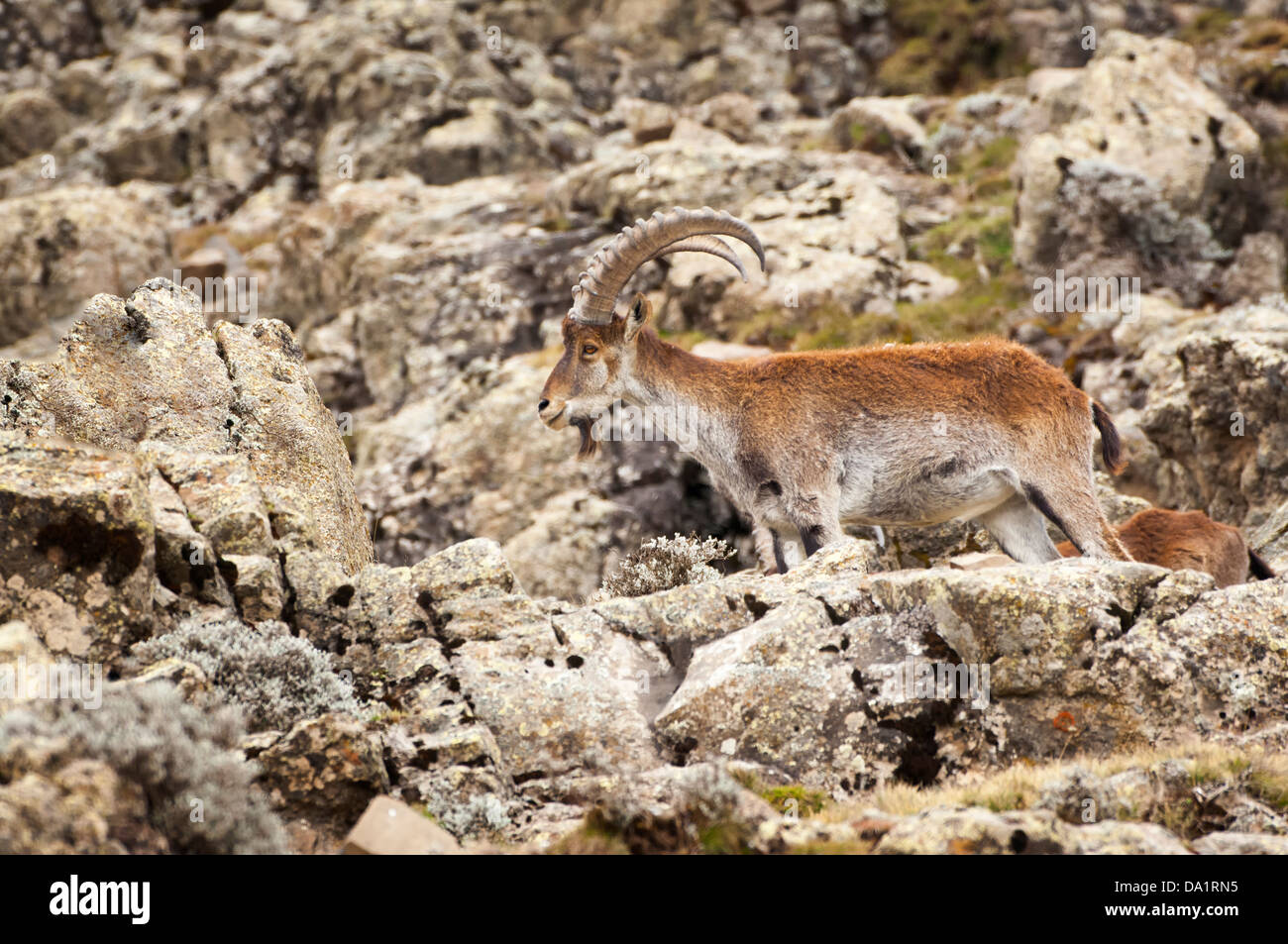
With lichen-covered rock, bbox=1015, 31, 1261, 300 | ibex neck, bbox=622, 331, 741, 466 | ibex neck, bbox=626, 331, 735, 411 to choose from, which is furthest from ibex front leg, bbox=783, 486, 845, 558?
lichen-covered rock, bbox=1015, 31, 1261, 300

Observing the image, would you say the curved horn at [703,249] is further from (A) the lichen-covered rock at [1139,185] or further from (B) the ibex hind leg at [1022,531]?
(A) the lichen-covered rock at [1139,185]

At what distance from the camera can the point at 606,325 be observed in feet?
41.6

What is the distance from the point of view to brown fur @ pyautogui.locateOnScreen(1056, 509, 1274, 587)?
11.5 meters

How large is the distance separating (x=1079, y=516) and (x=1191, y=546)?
1.26m

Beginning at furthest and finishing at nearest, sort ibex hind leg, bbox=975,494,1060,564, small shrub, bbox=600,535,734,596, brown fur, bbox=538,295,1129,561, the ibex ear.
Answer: small shrub, bbox=600,535,734,596 → the ibex ear → ibex hind leg, bbox=975,494,1060,564 → brown fur, bbox=538,295,1129,561

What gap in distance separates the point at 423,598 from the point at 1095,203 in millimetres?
19902

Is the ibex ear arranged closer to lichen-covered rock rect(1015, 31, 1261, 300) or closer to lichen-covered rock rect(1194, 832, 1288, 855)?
lichen-covered rock rect(1194, 832, 1288, 855)

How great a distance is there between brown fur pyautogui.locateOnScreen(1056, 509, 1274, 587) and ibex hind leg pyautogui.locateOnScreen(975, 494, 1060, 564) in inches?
13.6

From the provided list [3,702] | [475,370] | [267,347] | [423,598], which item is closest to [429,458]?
[475,370]

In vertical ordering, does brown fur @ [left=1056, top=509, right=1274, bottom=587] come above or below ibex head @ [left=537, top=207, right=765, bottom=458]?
below

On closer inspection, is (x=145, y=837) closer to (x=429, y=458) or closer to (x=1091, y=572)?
(x=1091, y=572)

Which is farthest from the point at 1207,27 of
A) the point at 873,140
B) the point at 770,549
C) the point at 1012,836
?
the point at 1012,836

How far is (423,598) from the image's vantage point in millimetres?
9945

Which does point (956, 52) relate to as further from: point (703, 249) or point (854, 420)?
point (854, 420)
